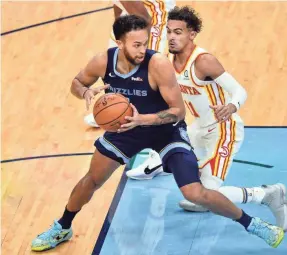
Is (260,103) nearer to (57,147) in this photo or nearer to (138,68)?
(57,147)

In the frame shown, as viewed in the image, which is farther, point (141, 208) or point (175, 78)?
point (141, 208)

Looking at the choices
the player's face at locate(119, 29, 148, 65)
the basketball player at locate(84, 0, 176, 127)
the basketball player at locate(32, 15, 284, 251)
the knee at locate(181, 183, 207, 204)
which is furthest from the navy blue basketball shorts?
the basketball player at locate(84, 0, 176, 127)

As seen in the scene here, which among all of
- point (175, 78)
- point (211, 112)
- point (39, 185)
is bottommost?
point (39, 185)

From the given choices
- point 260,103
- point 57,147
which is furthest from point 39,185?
point 260,103

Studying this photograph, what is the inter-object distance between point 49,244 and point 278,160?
2090 mm

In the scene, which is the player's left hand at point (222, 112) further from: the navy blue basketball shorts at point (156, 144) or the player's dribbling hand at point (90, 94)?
the player's dribbling hand at point (90, 94)

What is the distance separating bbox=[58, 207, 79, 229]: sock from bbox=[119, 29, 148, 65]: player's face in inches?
49.1

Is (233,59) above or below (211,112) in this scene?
below

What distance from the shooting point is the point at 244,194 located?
19.6 feet

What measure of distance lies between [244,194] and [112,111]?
4.14ft

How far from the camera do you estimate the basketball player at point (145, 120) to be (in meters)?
5.46

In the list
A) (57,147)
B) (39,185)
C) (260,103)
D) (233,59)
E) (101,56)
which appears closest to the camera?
(101,56)

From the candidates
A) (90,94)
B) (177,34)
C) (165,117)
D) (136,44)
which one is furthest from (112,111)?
(177,34)

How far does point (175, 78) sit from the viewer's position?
18.1 ft
